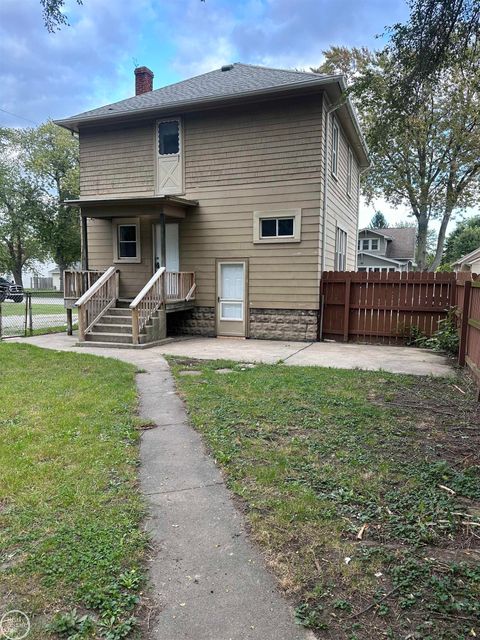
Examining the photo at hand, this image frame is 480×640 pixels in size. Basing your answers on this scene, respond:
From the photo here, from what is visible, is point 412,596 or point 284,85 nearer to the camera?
point 412,596

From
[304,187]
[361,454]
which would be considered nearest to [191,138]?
[304,187]

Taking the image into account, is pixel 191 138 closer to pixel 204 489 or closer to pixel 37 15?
pixel 37 15

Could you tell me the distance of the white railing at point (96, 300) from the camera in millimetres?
10000

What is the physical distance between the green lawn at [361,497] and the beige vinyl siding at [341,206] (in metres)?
6.91

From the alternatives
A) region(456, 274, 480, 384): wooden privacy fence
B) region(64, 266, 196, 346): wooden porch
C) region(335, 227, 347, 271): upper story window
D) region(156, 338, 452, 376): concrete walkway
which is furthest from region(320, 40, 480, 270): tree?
region(456, 274, 480, 384): wooden privacy fence

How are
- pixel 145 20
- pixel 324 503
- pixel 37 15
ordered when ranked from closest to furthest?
pixel 324 503 < pixel 37 15 < pixel 145 20

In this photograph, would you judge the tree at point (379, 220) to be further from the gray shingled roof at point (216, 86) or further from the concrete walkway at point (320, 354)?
the concrete walkway at point (320, 354)

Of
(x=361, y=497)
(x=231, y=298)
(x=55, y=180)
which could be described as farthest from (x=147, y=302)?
(x=55, y=180)

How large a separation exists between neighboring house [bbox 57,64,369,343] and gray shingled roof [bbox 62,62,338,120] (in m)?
0.06

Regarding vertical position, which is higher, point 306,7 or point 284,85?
point 284,85

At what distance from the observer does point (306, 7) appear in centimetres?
493

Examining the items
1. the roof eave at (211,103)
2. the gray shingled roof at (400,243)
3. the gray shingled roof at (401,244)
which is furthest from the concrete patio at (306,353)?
the gray shingled roof at (401,244)

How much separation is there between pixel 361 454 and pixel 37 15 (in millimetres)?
5306

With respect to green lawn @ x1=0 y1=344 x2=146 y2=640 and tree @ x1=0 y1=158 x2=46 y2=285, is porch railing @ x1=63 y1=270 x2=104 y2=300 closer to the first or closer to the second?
green lawn @ x1=0 y1=344 x2=146 y2=640
